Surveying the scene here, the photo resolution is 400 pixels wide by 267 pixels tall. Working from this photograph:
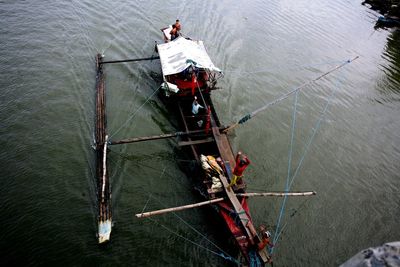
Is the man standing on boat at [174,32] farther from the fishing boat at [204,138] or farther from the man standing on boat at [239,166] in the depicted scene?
the man standing on boat at [239,166]

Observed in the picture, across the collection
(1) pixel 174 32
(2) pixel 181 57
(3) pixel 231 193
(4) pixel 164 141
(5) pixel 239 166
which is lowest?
(4) pixel 164 141

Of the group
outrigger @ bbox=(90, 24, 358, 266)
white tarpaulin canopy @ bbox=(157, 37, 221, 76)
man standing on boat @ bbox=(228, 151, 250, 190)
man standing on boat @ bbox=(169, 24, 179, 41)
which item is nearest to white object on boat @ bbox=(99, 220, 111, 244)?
outrigger @ bbox=(90, 24, 358, 266)

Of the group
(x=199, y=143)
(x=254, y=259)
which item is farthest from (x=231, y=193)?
(x=199, y=143)

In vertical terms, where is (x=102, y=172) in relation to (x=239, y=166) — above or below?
below

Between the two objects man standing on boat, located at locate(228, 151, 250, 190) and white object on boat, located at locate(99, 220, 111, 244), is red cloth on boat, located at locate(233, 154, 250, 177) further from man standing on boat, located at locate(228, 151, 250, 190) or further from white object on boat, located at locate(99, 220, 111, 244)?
white object on boat, located at locate(99, 220, 111, 244)

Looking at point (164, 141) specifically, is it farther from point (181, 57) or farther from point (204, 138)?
point (181, 57)

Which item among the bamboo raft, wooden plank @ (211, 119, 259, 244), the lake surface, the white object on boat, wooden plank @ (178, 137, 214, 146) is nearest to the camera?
wooden plank @ (211, 119, 259, 244)
